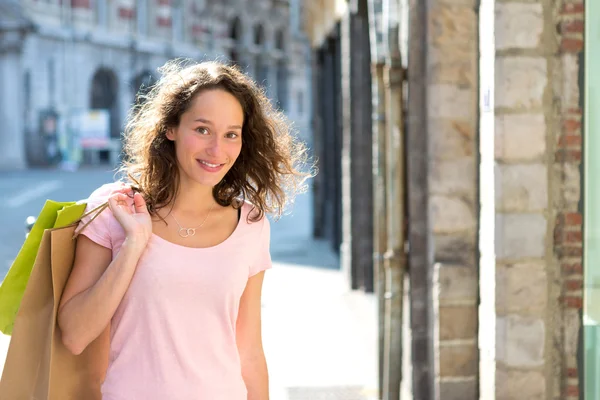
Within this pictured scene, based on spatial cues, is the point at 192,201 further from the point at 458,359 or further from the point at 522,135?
the point at 458,359

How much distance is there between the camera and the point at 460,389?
5.23 m

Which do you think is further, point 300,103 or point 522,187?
point 300,103

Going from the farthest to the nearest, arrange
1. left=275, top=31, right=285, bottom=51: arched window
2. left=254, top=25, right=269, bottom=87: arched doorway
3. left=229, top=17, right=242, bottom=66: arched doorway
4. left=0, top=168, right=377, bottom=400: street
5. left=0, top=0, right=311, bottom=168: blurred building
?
left=275, top=31, right=285, bottom=51: arched window
left=254, top=25, right=269, bottom=87: arched doorway
left=229, top=17, right=242, bottom=66: arched doorway
left=0, top=0, right=311, bottom=168: blurred building
left=0, top=168, right=377, bottom=400: street

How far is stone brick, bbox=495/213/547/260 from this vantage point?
4.31 metres

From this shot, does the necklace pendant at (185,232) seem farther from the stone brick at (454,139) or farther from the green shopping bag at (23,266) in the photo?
the stone brick at (454,139)

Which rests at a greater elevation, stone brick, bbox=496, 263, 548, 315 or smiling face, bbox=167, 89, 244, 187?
smiling face, bbox=167, 89, 244, 187

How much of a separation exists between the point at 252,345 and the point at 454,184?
299cm

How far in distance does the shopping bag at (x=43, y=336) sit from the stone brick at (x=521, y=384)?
8.86 ft

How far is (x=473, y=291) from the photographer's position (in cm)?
513

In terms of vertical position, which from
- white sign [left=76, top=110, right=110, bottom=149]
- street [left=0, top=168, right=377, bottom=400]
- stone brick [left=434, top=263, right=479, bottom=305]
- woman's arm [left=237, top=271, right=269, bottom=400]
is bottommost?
street [left=0, top=168, right=377, bottom=400]

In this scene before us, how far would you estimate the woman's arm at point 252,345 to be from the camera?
2.39m

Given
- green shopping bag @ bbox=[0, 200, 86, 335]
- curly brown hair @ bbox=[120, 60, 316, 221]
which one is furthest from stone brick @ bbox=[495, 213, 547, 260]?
green shopping bag @ bbox=[0, 200, 86, 335]

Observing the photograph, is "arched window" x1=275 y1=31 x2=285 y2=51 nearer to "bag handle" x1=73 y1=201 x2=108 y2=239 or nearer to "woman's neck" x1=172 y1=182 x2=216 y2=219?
"woman's neck" x1=172 y1=182 x2=216 y2=219

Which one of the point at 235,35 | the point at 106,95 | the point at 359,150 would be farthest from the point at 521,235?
the point at 235,35
